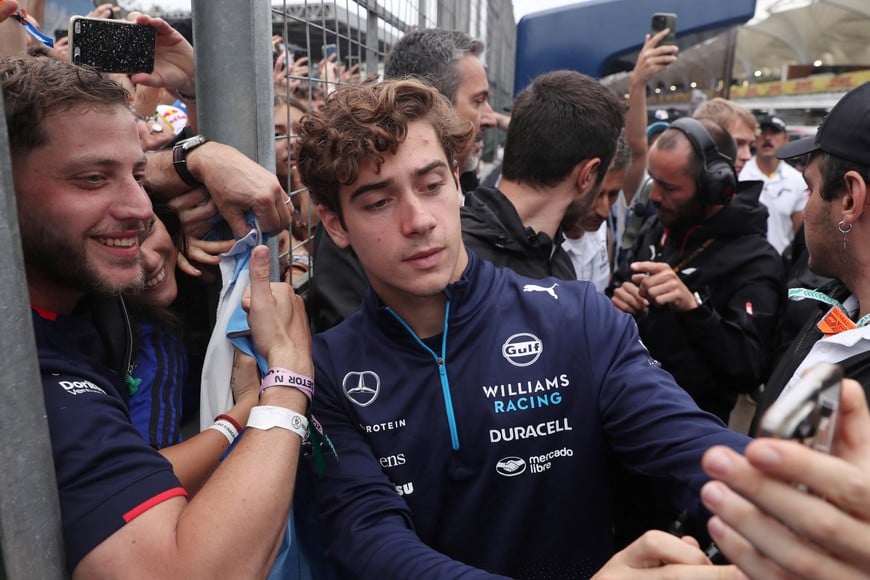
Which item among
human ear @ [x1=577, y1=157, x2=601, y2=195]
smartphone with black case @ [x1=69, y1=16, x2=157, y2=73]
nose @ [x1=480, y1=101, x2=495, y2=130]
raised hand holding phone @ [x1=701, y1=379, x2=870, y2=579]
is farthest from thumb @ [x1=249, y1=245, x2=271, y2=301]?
nose @ [x1=480, y1=101, x2=495, y2=130]

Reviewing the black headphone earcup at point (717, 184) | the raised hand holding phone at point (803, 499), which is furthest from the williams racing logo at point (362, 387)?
the black headphone earcup at point (717, 184)

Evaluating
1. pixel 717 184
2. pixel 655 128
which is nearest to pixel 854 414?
pixel 717 184

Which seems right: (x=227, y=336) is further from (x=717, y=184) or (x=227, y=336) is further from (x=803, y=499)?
(x=717, y=184)

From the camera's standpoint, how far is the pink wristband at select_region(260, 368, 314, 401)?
1433 mm

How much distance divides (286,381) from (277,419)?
0.32ft

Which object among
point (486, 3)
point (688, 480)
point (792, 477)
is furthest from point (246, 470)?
point (486, 3)

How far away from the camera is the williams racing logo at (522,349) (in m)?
1.54

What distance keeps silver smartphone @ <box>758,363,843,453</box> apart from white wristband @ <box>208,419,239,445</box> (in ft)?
4.22

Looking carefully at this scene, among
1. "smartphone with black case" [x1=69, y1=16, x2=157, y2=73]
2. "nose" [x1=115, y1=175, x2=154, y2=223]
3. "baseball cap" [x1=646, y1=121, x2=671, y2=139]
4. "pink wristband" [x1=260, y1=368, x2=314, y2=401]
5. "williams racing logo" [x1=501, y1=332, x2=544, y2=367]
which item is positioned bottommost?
"pink wristband" [x1=260, y1=368, x2=314, y2=401]

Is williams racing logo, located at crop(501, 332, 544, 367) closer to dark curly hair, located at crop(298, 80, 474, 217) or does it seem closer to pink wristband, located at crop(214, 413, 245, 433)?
dark curly hair, located at crop(298, 80, 474, 217)

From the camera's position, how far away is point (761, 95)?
38.9m

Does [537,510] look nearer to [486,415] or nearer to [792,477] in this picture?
[486,415]

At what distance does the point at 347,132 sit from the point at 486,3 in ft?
19.5

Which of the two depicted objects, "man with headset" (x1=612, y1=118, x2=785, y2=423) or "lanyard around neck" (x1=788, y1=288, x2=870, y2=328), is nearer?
"lanyard around neck" (x1=788, y1=288, x2=870, y2=328)
